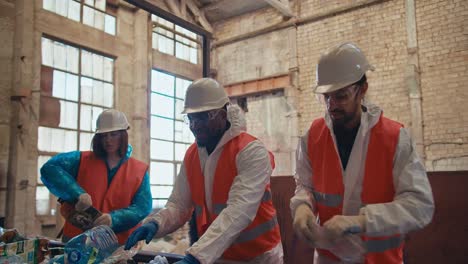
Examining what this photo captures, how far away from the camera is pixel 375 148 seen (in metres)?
1.73

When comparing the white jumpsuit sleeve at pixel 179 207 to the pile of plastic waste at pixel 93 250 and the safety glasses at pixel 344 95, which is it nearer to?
the pile of plastic waste at pixel 93 250

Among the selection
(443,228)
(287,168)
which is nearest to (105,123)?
(443,228)

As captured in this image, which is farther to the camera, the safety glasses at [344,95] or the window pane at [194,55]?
the window pane at [194,55]

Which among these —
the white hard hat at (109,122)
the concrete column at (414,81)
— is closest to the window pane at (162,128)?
the concrete column at (414,81)

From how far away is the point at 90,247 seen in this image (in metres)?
1.77

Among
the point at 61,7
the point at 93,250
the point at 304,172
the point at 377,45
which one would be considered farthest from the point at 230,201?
the point at 377,45

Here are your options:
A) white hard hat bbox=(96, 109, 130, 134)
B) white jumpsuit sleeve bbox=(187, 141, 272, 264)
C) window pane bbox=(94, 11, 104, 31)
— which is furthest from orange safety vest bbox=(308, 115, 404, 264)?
window pane bbox=(94, 11, 104, 31)

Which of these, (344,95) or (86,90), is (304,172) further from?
(86,90)

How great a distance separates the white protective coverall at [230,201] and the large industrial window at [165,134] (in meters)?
7.53

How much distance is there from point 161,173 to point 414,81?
20.7 feet

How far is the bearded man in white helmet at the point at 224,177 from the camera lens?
81.0 inches

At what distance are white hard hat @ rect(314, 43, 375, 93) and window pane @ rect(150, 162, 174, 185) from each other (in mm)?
8442

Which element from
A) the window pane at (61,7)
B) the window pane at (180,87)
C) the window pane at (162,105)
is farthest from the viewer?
the window pane at (180,87)

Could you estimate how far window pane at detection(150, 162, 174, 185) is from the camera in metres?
9.96
